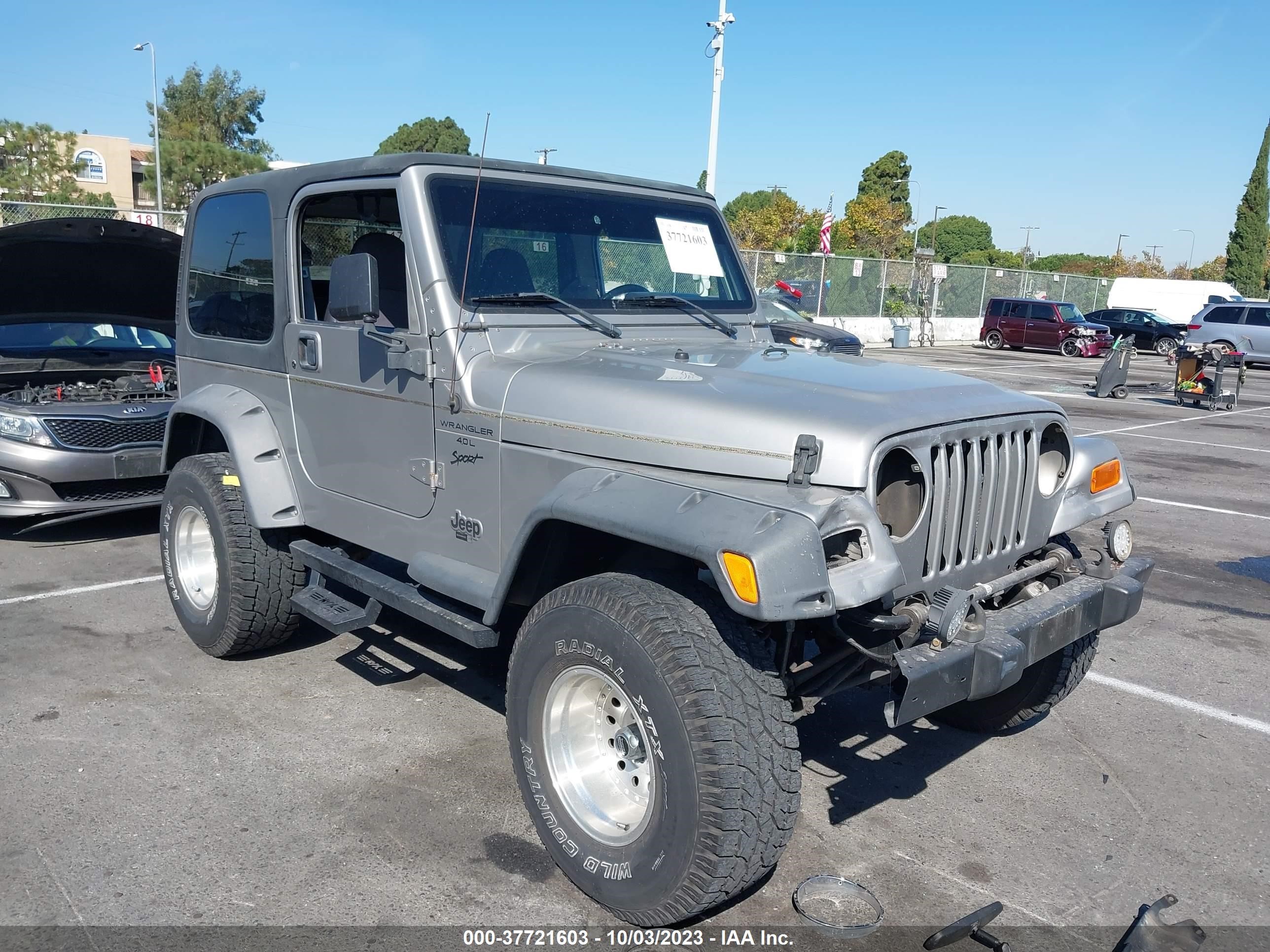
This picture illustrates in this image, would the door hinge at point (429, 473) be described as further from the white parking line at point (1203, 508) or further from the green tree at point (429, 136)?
the green tree at point (429, 136)

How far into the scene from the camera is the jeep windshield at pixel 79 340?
751 cm

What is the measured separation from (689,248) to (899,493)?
185 cm

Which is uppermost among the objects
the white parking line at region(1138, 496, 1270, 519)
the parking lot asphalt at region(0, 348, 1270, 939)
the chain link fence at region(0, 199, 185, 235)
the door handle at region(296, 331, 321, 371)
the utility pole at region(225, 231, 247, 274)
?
the chain link fence at region(0, 199, 185, 235)

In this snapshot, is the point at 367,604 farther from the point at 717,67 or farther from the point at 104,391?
the point at 717,67

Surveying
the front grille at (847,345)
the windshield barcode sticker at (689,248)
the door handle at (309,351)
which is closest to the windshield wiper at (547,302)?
the windshield barcode sticker at (689,248)

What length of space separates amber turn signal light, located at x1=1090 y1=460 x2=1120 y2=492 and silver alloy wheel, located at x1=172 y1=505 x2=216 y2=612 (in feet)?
12.7

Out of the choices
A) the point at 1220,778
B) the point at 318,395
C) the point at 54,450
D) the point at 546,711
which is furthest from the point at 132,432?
the point at 1220,778

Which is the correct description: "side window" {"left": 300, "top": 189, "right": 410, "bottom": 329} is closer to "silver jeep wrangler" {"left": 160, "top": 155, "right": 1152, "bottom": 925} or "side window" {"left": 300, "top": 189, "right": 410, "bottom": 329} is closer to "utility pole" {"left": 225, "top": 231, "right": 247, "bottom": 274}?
"silver jeep wrangler" {"left": 160, "top": 155, "right": 1152, "bottom": 925}

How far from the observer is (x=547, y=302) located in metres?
3.77

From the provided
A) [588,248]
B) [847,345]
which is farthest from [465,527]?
[847,345]

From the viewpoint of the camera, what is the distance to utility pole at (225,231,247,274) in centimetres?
468

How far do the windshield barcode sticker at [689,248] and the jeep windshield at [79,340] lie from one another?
5.42 m

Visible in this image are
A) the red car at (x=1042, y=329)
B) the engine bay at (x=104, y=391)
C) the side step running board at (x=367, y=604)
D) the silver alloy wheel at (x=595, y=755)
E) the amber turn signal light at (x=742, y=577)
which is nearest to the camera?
the amber turn signal light at (x=742, y=577)

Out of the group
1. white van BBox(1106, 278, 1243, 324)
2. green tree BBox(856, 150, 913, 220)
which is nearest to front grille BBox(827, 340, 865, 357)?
white van BBox(1106, 278, 1243, 324)
